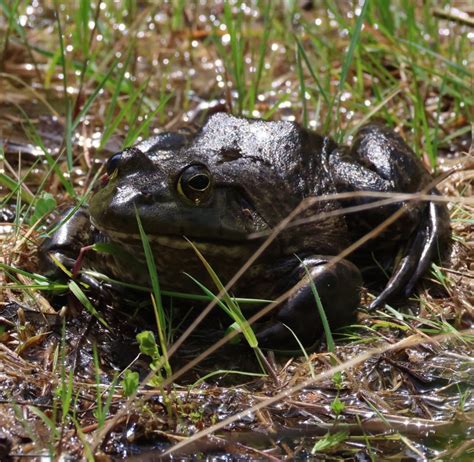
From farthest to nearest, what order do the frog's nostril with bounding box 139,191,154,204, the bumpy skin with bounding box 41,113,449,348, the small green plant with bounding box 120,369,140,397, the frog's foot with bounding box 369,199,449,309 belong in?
the frog's foot with bounding box 369,199,449,309 → the bumpy skin with bounding box 41,113,449,348 → the frog's nostril with bounding box 139,191,154,204 → the small green plant with bounding box 120,369,140,397

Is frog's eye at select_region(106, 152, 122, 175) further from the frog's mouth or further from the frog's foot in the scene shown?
the frog's foot

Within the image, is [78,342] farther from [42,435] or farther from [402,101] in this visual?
[402,101]

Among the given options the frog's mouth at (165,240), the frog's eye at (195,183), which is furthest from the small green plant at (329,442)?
Result: the frog's eye at (195,183)

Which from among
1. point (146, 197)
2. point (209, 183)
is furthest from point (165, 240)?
point (209, 183)

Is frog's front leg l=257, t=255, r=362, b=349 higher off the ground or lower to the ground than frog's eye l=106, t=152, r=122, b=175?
lower

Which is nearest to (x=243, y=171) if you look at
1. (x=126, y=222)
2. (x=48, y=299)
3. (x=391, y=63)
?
(x=126, y=222)

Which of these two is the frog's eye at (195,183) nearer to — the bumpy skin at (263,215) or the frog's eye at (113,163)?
the bumpy skin at (263,215)

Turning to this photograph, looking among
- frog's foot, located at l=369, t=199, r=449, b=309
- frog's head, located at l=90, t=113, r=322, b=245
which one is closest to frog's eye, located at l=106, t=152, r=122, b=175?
frog's head, located at l=90, t=113, r=322, b=245
